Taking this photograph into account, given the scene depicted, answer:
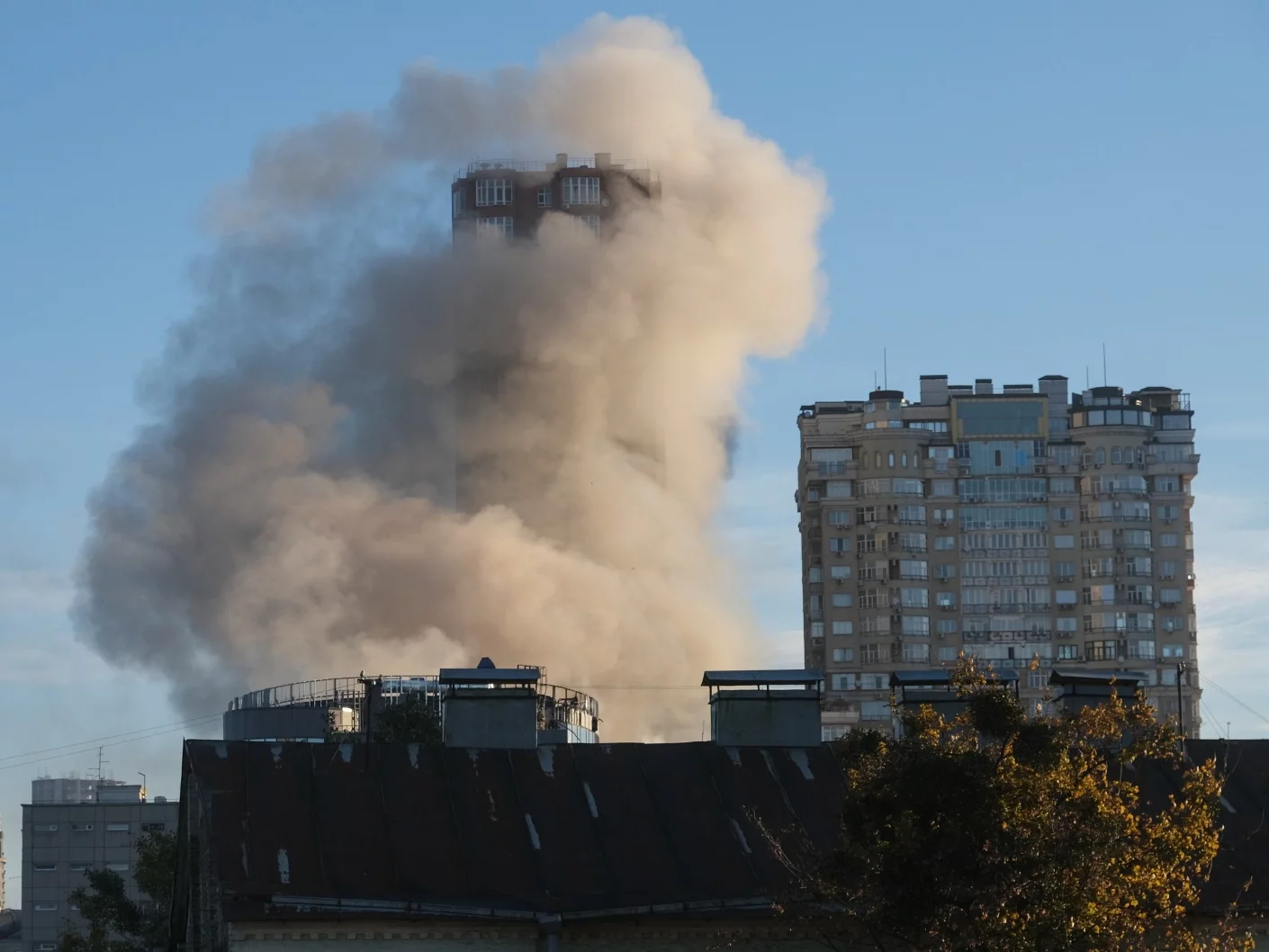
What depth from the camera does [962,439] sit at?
194m

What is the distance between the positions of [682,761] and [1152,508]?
542 feet

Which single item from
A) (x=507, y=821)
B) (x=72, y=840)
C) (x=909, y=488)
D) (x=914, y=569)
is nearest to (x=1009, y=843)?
(x=507, y=821)

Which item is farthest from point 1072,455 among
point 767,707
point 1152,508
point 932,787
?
point 932,787

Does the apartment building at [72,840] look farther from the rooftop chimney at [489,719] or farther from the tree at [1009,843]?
the tree at [1009,843]

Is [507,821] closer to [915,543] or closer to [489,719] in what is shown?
[489,719]

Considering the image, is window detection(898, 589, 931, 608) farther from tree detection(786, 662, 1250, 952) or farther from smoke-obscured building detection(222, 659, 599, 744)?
tree detection(786, 662, 1250, 952)

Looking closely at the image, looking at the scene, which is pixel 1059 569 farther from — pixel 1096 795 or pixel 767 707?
pixel 1096 795

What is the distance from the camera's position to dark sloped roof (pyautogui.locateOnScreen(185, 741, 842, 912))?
31.2 m

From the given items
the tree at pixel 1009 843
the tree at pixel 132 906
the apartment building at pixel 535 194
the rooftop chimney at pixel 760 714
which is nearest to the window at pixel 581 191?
the apartment building at pixel 535 194

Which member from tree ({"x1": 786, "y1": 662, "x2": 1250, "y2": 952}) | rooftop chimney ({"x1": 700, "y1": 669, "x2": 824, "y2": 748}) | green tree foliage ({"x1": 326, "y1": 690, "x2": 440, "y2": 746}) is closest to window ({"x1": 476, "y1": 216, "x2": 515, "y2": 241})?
green tree foliage ({"x1": 326, "y1": 690, "x2": 440, "y2": 746})

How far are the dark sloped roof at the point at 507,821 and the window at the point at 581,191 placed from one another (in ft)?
493

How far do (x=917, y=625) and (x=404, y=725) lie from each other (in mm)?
109893

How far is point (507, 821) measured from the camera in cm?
3331

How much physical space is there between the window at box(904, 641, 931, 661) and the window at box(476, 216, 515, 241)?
51841mm
